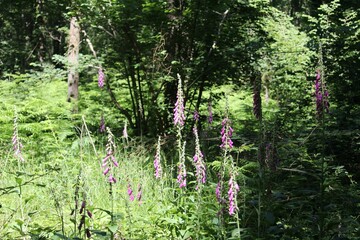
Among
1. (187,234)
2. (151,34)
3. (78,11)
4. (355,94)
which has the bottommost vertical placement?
(187,234)

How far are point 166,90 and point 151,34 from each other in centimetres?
97

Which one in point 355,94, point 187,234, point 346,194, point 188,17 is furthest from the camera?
point 188,17

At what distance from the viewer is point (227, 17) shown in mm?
6273

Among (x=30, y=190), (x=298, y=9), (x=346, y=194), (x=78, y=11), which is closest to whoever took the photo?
(x=346, y=194)

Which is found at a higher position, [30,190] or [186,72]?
[186,72]

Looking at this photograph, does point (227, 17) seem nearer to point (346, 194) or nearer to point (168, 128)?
point (168, 128)

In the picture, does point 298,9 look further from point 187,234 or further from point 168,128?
point 187,234

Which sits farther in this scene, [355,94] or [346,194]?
[355,94]

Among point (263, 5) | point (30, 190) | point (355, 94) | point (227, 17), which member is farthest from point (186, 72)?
point (30, 190)

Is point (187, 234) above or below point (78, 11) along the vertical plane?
below

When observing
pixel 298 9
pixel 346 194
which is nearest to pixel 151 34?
pixel 346 194

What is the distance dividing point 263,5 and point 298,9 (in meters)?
20.4

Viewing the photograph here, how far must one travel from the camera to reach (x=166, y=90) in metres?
6.57

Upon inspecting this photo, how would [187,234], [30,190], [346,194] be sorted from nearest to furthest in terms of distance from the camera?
[187,234] < [346,194] < [30,190]
